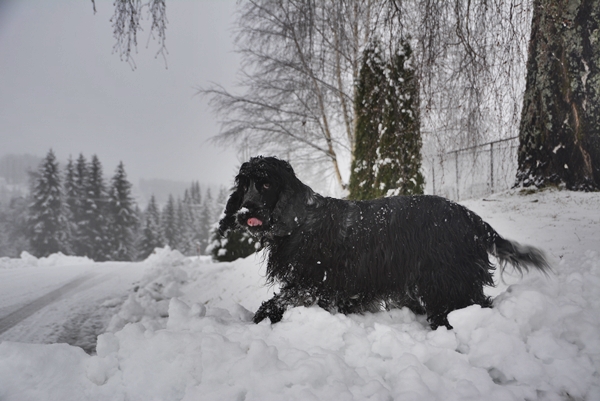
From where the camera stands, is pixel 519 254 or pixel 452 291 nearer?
pixel 452 291

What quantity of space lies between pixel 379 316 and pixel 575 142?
320cm

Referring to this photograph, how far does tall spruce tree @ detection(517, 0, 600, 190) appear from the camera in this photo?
303 centimetres

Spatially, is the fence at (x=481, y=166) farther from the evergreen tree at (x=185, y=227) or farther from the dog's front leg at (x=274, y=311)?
the evergreen tree at (x=185, y=227)

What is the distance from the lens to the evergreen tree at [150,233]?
2608 cm

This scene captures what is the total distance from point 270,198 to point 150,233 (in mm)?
28063

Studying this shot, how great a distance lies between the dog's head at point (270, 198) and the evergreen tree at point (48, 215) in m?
13.9

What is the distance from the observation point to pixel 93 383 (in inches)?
60.0

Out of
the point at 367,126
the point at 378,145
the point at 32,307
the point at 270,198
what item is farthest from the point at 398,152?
the point at 32,307

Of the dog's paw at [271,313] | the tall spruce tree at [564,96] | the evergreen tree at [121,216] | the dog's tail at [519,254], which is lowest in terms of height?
the evergreen tree at [121,216]

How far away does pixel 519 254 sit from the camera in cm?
223

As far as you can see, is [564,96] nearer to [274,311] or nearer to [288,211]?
[288,211]

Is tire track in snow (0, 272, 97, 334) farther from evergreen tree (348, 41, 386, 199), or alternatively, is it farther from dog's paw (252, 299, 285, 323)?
evergreen tree (348, 41, 386, 199)

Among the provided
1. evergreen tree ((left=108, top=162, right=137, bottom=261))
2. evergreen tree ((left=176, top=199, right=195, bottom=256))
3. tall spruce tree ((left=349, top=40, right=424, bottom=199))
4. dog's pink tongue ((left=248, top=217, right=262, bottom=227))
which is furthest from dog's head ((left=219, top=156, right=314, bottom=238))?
evergreen tree ((left=176, top=199, right=195, bottom=256))

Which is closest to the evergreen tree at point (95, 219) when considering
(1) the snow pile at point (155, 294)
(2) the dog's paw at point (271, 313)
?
(1) the snow pile at point (155, 294)
